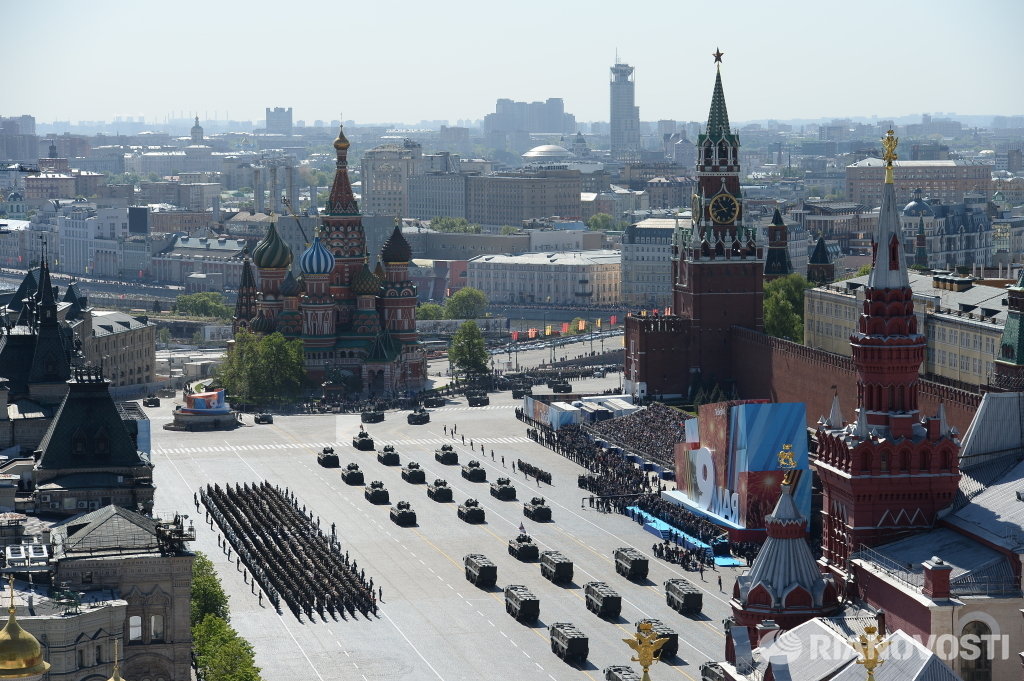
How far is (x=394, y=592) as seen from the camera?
107 meters

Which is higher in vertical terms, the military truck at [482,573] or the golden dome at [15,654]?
the golden dome at [15,654]

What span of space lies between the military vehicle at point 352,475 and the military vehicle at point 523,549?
86.2 feet

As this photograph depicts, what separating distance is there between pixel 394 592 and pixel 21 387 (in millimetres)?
28643

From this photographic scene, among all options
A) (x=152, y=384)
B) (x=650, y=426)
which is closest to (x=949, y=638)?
(x=650, y=426)

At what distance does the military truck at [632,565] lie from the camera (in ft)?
355

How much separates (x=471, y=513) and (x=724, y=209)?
48.9 metres

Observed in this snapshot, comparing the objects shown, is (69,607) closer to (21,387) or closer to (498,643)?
(498,643)

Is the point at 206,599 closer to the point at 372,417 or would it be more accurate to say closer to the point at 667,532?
the point at 667,532

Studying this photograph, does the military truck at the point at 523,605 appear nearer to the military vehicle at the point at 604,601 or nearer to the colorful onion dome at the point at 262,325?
the military vehicle at the point at 604,601

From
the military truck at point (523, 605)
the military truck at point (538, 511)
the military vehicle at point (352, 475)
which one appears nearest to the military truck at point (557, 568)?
the military truck at point (523, 605)

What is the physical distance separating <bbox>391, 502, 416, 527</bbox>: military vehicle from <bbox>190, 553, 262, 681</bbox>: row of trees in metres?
22.0

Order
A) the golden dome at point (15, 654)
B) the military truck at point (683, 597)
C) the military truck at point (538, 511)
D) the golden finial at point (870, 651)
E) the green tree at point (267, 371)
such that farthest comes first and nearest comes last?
the green tree at point (267, 371)
the military truck at point (538, 511)
the military truck at point (683, 597)
the golden finial at point (870, 651)
the golden dome at point (15, 654)

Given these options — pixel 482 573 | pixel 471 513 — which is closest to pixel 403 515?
pixel 471 513

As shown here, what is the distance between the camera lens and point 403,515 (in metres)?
126
